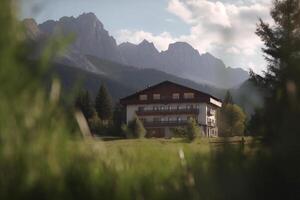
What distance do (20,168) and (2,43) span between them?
33 centimetres

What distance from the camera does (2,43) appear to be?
130cm

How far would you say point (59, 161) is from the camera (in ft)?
4.72

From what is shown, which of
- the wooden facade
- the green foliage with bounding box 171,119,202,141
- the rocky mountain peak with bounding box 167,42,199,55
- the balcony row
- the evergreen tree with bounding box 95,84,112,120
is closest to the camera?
the green foliage with bounding box 171,119,202,141

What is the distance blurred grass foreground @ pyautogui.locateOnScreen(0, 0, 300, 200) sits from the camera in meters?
1.27

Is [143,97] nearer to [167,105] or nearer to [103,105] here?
[167,105]

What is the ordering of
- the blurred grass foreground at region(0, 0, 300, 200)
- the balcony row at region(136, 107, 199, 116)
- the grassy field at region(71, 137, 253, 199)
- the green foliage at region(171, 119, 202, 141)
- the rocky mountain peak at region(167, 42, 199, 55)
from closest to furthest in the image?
1. the blurred grass foreground at region(0, 0, 300, 200)
2. the grassy field at region(71, 137, 253, 199)
3. the green foliage at region(171, 119, 202, 141)
4. the rocky mountain peak at region(167, 42, 199, 55)
5. the balcony row at region(136, 107, 199, 116)

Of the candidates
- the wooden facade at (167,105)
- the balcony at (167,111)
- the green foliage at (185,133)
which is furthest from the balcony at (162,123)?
the green foliage at (185,133)

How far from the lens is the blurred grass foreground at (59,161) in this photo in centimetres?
127

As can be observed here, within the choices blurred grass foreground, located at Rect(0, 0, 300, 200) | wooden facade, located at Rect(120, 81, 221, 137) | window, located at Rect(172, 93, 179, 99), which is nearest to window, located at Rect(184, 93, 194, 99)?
wooden facade, located at Rect(120, 81, 221, 137)

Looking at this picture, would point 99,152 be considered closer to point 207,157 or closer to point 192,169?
point 192,169

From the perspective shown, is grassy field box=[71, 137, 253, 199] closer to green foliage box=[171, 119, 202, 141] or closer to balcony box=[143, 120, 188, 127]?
green foliage box=[171, 119, 202, 141]

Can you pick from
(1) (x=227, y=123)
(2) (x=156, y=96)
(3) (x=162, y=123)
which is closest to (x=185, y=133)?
(1) (x=227, y=123)

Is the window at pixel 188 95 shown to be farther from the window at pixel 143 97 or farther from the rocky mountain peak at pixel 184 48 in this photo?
the rocky mountain peak at pixel 184 48

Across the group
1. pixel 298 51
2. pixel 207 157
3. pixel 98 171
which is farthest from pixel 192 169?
pixel 298 51
